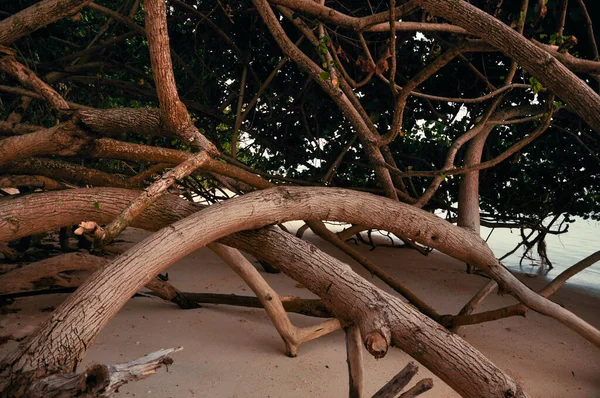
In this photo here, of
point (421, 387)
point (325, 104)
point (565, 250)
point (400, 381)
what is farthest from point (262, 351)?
point (565, 250)

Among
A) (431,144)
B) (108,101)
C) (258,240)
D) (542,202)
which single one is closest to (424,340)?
(258,240)

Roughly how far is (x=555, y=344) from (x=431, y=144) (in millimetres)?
2248

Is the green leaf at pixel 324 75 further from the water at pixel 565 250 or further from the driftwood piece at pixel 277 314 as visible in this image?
the water at pixel 565 250

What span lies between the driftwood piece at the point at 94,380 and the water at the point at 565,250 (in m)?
5.06

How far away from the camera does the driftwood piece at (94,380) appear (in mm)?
1845

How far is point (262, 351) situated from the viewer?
146 inches

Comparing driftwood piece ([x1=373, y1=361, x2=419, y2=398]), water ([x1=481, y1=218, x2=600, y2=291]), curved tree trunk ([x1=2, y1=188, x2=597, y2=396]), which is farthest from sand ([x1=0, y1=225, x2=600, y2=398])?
water ([x1=481, y1=218, x2=600, y2=291])

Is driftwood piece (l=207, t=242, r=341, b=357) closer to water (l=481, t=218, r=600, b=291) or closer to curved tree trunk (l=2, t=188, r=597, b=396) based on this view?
curved tree trunk (l=2, t=188, r=597, b=396)

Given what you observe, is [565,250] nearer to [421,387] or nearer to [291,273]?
[291,273]

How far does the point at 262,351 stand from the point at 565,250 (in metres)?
7.66

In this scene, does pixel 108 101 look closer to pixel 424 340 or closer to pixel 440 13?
pixel 440 13

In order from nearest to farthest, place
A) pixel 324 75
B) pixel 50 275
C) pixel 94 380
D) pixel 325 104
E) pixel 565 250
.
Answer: pixel 94 380, pixel 324 75, pixel 50 275, pixel 325 104, pixel 565 250

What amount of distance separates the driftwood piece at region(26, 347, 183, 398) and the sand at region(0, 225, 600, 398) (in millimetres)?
1046

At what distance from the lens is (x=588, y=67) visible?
3295 mm
